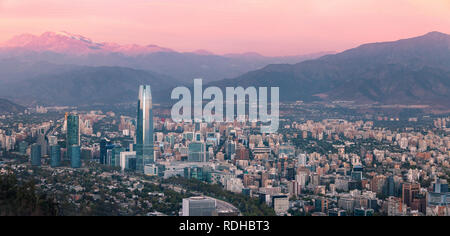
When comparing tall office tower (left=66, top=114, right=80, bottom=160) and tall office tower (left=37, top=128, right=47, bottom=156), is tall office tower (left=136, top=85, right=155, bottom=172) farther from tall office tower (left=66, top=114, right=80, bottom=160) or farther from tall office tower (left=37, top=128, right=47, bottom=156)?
tall office tower (left=37, top=128, right=47, bottom=156)

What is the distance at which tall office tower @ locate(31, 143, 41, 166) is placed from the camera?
12.8m

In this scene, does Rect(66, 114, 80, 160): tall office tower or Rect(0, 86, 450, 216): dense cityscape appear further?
Rect(66, 114, 80, 160): tall office tower

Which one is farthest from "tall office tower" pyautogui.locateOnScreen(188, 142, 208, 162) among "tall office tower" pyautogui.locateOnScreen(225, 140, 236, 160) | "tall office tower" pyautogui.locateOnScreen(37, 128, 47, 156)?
"tall office tower" pyautogui.locateOnScreen(37, 128, 47, 156)

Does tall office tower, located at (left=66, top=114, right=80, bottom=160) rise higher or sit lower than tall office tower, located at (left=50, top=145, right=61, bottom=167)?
higher

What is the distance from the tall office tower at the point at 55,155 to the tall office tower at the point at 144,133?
1.47 meters

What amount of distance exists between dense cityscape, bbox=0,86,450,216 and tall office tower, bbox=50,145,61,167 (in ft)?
0.09

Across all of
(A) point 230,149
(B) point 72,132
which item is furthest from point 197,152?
(B) point 72,132

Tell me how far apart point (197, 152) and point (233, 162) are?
44.8 inches

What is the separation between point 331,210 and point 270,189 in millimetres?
1892

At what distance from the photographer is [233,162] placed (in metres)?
13.9

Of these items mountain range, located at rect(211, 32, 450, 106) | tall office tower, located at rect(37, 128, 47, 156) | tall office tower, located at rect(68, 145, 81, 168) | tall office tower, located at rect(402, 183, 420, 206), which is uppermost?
mountain range, located at rect(211, 32, 450, 106)

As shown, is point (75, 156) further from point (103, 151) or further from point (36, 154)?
point (103, 151)

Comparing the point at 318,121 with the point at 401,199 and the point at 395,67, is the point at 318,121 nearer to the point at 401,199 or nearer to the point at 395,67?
the point at 395,67
